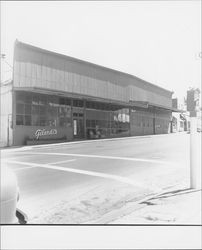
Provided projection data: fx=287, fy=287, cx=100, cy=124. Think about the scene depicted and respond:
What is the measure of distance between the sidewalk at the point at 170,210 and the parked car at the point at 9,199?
76 centimetres

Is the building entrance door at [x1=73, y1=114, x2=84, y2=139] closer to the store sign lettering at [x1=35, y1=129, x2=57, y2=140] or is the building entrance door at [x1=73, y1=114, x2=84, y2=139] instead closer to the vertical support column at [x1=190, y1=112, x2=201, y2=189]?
the store sign lettering at [x1=35, y1=129, x2=57, y2=140]

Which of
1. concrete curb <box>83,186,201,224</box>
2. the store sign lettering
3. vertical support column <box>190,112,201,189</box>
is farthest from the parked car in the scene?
vertical support column <box>190,112,201,189</box>

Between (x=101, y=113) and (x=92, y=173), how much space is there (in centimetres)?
56

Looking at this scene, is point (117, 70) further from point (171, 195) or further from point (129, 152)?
point (171, 195)

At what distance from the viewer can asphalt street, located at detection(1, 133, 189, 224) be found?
7.79ft

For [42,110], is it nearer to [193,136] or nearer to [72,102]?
[72,102]

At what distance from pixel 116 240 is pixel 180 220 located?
55 cm

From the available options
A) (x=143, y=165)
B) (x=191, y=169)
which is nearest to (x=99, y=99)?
(x=143, y=165)

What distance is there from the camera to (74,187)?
251 cm

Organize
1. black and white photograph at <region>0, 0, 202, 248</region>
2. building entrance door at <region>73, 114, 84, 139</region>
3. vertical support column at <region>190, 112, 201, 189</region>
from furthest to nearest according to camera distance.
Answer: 1. vertical support column at <region>190, 112, 201, 189</region>
2. building entrance door at <region>73, 114, 84, 139</region>
3. black and white photograph at <region>0, 0, 202, 248</region>

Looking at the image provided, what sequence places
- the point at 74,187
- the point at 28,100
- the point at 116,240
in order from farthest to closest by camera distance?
the point at 74,187, the point at 28,100, the point at 116,240

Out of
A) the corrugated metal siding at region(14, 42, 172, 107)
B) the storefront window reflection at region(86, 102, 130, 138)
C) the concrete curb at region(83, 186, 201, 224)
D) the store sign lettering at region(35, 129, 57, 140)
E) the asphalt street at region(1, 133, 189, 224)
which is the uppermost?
the corrugated metal siding at region(14, 42, 172, 107)

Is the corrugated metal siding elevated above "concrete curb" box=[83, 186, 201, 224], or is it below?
above

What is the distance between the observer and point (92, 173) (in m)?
2.63
